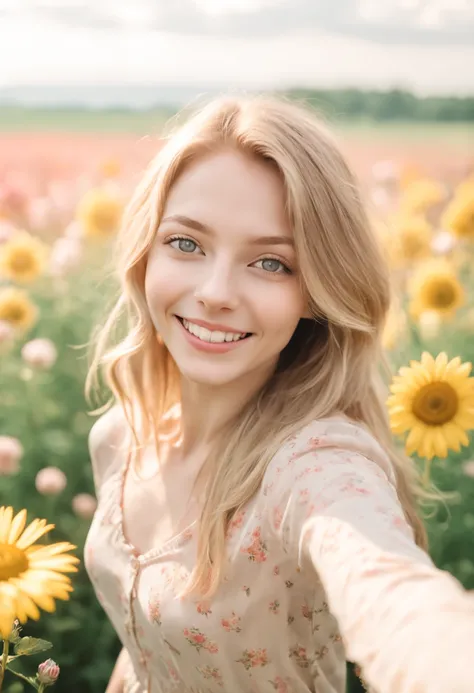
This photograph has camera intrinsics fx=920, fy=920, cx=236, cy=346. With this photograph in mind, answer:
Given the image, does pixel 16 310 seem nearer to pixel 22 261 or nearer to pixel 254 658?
pixel 22 261

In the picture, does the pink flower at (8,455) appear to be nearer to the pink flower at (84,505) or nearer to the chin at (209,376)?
the pink flower at (84,505)

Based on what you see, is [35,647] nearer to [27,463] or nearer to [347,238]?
[347,238]

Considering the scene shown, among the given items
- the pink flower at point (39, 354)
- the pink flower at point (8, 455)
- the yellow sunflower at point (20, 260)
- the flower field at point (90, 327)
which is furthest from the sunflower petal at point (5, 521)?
the yellow sunflower at point (20, 260)

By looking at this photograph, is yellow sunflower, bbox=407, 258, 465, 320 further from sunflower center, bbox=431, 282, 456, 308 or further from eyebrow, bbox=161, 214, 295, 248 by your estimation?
eyebrow, bbox=161, 214, 295, 248

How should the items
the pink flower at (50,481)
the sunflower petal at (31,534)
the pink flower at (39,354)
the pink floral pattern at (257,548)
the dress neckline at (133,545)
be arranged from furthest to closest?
the pink flower at (39,354)
the pink flower at (50,481)
the dress neckline at (133,545)
the pink floral pattern at (257,548)
the sunflower petal at (31,534)

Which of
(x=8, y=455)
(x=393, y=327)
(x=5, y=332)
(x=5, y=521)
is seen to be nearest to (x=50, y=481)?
(x=8, y=455)

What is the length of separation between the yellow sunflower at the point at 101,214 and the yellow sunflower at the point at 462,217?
884mm

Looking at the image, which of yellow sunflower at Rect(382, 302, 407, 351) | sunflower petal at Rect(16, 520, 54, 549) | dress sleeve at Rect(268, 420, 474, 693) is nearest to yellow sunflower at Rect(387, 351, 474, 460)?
yellow sunflower at Rect(382, 302, 407, 351)

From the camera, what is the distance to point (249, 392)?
1274mm

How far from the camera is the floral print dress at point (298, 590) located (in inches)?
24.7

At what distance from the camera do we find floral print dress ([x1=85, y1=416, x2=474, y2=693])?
63 cm

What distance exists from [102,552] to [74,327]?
1263 millimetres

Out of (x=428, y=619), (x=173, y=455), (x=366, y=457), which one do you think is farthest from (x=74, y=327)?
(x=428, y=619)

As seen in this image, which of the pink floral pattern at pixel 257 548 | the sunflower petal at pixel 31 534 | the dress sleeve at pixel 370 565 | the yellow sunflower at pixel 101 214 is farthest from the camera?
the yellow sunflower at pixel 101 214
